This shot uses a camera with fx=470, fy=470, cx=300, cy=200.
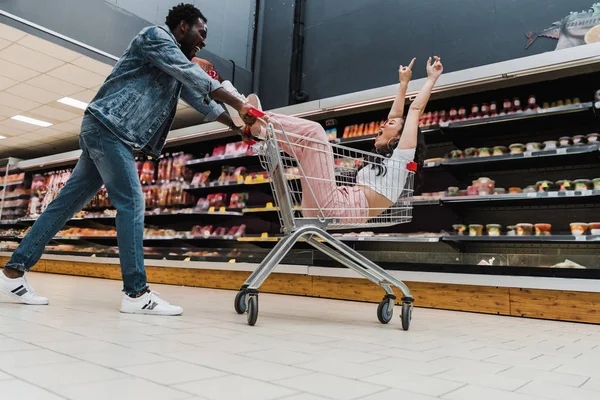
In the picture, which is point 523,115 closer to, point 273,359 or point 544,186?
point 544,186

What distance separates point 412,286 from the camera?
3.65 meters

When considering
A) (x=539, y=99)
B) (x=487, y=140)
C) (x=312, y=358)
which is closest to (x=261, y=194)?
(x=487, y=140)

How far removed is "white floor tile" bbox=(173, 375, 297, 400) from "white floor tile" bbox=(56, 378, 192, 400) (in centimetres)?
4

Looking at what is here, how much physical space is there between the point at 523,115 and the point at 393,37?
2.55 meters

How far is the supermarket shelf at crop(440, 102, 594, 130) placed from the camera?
339 cm

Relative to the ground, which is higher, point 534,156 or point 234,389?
point 534,156

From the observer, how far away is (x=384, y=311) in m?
2.44

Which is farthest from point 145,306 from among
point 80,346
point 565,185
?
point 565,185

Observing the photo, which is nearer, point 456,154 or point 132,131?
point 132,131

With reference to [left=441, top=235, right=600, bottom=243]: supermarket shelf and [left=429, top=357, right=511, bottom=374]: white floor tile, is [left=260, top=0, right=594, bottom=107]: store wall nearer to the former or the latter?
[left=441, top=235, right=600, bottom=243]: supermarket shelf

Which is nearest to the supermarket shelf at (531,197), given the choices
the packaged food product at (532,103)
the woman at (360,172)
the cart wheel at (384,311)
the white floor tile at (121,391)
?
the packaged food product at (532,103)

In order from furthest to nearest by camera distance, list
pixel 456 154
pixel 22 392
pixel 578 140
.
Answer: pixel 456 154 < pixel 578 140 < pixel 22 392

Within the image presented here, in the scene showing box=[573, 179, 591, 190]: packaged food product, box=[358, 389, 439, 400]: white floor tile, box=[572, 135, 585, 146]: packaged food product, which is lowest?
box=[358, 389, 439, 400]: white floor tile

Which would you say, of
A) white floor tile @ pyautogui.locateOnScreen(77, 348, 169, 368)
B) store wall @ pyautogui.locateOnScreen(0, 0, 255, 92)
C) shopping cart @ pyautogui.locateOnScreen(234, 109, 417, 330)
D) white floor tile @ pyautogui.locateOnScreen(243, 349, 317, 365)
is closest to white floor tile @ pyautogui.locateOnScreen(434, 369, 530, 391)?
white floor tile @ pyautogui.locateOnScreen(243, 349, 317, 365)
